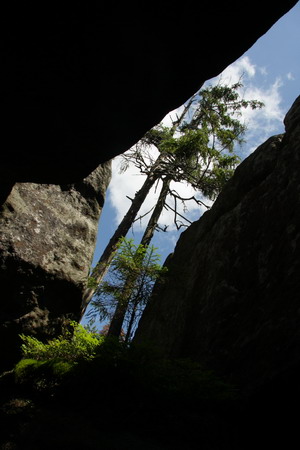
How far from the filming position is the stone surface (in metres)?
3.20

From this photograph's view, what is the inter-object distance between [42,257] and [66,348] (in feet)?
8.24

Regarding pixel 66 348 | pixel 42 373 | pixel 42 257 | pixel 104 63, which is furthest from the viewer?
pixel 42 257

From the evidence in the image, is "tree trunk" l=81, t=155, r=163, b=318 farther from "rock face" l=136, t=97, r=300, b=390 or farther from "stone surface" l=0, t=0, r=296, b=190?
"stone surface" l=0, t=0, r=296, b=190

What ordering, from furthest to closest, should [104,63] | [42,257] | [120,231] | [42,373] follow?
1. [120,231]
2. [42,257]
3. [42,373]
4. [104,63]

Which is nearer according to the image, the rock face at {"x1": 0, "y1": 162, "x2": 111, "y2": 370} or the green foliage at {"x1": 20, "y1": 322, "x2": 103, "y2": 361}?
the green foliage at {"x1": 20, "y1": 322, "x2": 103, "y2": 361}

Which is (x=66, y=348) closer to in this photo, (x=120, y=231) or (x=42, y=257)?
(x=42, y=257)

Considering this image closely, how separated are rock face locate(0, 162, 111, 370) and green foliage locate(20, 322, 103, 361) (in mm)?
581

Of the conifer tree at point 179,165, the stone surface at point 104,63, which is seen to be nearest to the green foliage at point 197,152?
the conifer tree at point 179,165

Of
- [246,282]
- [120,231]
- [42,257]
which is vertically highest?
[120,231]

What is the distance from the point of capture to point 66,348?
20.0 feet

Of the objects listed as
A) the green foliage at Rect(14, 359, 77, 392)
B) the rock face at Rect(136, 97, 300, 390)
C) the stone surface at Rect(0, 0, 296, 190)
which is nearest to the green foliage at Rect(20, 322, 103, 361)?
the green foliage at Rect(14, 359, 77, 392)

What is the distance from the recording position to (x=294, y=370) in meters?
4.88

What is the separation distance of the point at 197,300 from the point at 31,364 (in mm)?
4307

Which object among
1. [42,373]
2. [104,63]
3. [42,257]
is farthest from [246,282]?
[104,63]
